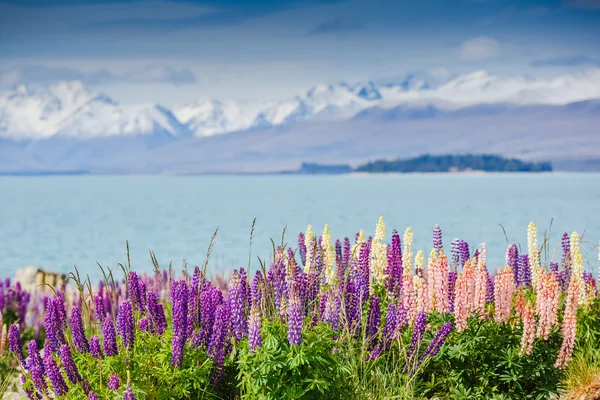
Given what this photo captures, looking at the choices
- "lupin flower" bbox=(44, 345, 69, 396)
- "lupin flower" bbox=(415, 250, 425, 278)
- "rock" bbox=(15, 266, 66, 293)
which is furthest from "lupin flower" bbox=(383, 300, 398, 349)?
"rock" bbox=(15, 266, 66, 293)

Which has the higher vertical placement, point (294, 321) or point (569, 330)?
point (294, 321)

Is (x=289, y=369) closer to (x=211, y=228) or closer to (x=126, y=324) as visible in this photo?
(x=126, y=324)

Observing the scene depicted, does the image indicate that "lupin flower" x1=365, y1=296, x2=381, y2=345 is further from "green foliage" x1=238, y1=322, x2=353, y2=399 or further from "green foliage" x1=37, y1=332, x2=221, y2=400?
"green foliage" x1=37, y1=332, x2=221, y2=400

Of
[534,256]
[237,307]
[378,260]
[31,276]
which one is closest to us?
[237,307]

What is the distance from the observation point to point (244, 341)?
711cm

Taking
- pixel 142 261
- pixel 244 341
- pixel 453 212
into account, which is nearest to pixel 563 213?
pixel 453 212

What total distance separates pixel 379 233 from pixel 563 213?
75211 millimetres

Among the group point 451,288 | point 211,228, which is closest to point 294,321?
point 451,288

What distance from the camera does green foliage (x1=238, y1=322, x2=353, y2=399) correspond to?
6.48 m

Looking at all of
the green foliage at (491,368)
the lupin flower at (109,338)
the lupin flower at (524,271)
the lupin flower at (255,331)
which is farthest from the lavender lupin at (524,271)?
the lupin flower at (109,338)

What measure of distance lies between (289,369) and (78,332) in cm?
239

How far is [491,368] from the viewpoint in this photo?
7844 mm

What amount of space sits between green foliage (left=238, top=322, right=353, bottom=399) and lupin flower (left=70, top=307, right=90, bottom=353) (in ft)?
6.03

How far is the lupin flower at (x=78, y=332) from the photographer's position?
7.66 m
